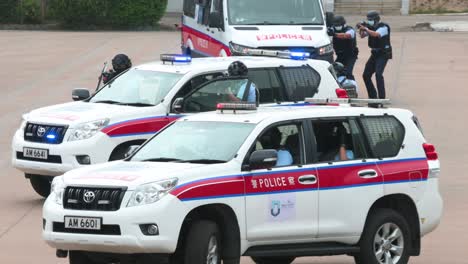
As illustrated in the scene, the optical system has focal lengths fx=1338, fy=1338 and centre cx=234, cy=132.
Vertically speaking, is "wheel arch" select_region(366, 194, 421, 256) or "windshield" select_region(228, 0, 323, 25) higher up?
"windshield" select_region(228, 0, 323, 25)

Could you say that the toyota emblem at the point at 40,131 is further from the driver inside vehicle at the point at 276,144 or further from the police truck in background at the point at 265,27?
the police truck in background at the point at 265,27

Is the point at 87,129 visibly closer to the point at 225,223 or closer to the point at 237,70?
the point at 237,70

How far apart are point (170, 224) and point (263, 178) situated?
1.06m

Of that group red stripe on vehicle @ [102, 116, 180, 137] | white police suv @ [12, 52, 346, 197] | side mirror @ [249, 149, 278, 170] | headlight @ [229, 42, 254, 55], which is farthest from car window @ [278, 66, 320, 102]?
side mirror @ [249, 149, 278, 170]

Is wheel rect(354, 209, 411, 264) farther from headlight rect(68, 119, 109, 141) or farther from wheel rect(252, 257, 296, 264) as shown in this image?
headlight rect(68, 119, 109, 141)

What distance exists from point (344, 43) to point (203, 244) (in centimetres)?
1490

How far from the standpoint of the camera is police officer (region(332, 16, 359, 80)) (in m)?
24.6

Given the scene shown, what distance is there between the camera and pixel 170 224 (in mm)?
10203

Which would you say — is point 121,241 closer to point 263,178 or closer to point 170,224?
point 170,224

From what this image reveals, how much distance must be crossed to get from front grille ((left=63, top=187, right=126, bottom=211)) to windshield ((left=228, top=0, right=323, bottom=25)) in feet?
44.7

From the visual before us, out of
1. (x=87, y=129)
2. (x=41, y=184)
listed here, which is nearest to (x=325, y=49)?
(x=41, y=184)

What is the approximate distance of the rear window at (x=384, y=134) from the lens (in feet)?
39.2

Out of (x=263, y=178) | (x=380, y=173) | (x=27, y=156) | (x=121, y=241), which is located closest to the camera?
(x=121, y=241)

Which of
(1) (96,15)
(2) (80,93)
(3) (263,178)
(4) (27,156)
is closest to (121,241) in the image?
(3) (263,178)
